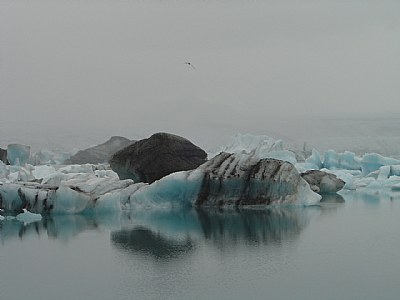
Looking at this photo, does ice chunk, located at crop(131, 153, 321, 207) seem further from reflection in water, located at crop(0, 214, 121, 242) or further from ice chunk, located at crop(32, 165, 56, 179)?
ice chunk, located at crop(32, 165, 56, 179)

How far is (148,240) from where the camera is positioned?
37.9 feet

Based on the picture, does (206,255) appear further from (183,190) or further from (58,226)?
(183,190)

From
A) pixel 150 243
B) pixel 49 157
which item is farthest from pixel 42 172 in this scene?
pixel 49 157

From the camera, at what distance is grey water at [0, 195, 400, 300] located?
7578mm

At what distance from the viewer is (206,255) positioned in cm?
983

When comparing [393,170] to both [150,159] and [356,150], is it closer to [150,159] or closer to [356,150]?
[150,159]

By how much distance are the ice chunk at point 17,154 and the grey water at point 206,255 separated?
53.4ft

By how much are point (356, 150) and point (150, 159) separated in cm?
2896

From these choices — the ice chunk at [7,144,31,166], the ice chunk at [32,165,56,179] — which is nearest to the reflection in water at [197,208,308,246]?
the ice chunk at [32,165,56,179]

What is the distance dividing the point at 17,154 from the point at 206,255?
22438 mm

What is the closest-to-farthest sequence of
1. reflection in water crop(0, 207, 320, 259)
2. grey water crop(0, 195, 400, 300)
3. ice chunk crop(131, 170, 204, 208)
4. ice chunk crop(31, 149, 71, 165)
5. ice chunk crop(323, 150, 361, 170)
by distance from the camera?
1. grey water crop(0, 195, 400, 300)
2. reflection in water crop(0, 207, 320, 259)
3. ice chunk crop(131, 170, 204, 208)
4. ice chunk crop(323, 150, 361, 170)
5. ice chunk crop(31, 149, 71, 165)

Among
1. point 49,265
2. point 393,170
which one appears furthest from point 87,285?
point 393,170

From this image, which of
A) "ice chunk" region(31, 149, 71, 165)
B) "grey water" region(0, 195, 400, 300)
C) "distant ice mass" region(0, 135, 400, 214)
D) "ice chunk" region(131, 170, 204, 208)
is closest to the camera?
"grey water" region(0, 195, 400, 300)

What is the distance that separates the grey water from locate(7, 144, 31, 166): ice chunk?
16268 mm
